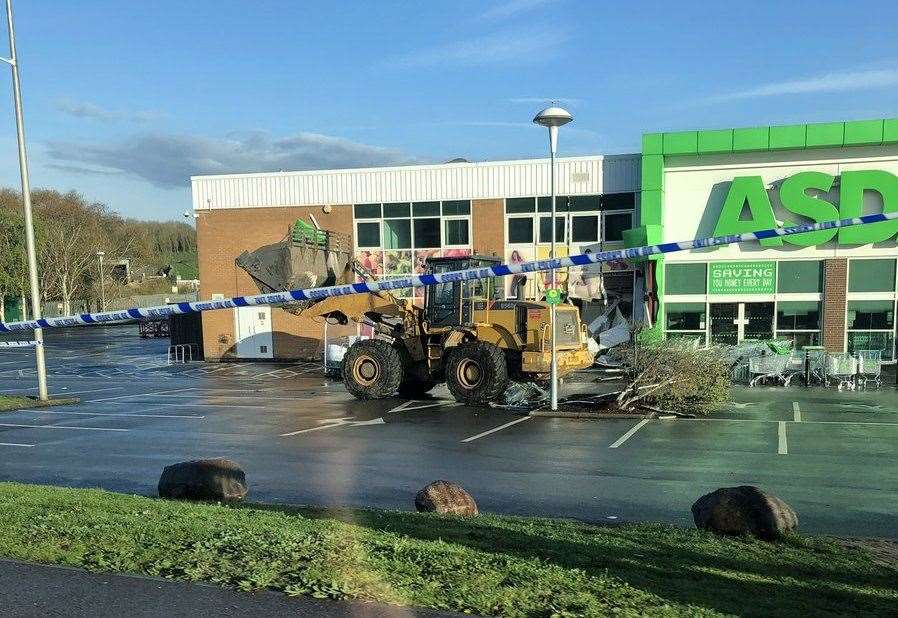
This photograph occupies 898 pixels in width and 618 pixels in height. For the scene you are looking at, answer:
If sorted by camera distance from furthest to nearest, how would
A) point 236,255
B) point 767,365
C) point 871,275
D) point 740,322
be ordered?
point 236,255 → point 740,322 → point 871,275 → point 767,365

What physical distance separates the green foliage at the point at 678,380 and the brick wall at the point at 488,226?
497 inches

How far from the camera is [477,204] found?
26953 millimetres

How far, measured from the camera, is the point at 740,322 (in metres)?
23.8

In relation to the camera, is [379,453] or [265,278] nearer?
[379,453]

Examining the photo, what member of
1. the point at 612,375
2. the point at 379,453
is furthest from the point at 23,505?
the point at 612,375

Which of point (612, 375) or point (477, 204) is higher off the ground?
point (477, 204)

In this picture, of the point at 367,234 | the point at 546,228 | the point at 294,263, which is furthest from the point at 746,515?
the point at 367,234

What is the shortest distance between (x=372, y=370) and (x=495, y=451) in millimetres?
6898

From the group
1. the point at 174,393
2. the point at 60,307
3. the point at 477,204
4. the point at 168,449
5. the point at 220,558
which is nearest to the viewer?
the point at 220,558

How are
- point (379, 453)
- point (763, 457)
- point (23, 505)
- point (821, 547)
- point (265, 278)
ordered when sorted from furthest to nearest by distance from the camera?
1. point (265, 278)
2. point (379, 453)
3. point (763, 457)
4. point (23, 505)
5. point (821, 547)

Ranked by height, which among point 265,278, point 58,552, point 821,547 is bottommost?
point 821,547

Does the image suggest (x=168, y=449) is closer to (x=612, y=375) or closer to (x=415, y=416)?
(x=415, y=416)

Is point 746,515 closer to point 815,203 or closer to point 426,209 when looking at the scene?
point 815,203

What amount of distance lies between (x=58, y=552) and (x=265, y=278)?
12.7 meters
